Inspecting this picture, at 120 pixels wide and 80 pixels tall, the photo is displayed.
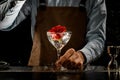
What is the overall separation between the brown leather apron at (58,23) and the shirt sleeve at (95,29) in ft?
0.39

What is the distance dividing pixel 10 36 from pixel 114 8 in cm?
134

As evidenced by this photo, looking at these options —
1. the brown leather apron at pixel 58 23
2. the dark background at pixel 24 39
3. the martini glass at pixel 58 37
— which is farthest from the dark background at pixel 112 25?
the martini glass at pixel 58 37

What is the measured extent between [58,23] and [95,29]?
1.25 ft

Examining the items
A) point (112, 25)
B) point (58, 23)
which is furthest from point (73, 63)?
point (112, 25)

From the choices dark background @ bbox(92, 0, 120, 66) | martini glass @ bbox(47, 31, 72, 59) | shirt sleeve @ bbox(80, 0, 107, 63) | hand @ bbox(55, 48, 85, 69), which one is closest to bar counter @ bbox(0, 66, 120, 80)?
hand @ bbox(55, 48, 85, 69)

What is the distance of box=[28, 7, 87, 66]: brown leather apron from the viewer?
113 inches

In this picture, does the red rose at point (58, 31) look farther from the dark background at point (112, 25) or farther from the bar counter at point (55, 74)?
the dark background at point (112, 25)

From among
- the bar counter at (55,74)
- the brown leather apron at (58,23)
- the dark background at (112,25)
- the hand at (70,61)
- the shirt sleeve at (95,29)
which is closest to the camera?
the bar counter at (55,74)

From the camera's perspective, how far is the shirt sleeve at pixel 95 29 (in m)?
2.58

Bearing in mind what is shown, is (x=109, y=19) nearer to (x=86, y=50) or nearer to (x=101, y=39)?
(x=101, y=39)

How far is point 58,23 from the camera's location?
115 inches

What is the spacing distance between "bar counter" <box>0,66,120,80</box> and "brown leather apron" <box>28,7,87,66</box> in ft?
2.27

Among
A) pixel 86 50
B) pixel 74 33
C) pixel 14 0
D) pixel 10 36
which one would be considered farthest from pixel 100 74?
pixel 10 36

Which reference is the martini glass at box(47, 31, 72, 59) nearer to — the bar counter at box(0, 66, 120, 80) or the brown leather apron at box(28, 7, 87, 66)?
the bar counter at box(0, 66, 120, 80)
